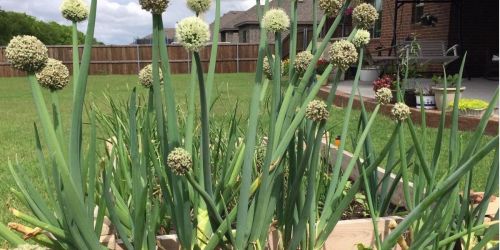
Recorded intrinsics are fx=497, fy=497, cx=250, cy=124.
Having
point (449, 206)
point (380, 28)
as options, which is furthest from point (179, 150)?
point (380, 28)

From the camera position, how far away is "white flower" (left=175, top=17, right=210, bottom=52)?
0.84 m

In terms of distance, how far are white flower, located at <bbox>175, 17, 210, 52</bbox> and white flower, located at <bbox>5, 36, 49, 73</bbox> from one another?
253 mm

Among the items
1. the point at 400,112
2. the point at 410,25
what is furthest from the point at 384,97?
the point at 410,25

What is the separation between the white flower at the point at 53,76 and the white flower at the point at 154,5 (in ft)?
0.91

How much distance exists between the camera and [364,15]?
45.4 inches

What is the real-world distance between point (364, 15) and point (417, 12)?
13323mm

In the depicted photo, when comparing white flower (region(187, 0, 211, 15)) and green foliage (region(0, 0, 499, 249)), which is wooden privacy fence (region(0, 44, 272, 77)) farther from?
white flower (region(187, 0, 211, 15))

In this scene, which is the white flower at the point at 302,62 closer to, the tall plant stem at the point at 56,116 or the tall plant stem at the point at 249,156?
the tall plant stem at the point at 249,156

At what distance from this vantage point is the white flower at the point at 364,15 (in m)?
1.15

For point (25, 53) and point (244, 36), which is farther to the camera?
point (244, 36)

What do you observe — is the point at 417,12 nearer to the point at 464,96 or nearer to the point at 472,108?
the point at 464,96

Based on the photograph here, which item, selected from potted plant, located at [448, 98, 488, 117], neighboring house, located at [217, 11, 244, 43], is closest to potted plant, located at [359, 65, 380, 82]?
potted plant, located at [448, 98, 488, 117]

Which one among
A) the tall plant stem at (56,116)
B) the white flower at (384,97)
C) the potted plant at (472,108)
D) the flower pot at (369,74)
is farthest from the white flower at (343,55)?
the flower pot at (369,74)

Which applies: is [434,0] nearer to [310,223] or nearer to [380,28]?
[380,28]
